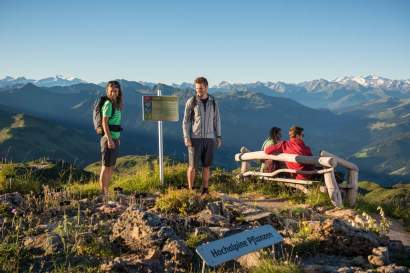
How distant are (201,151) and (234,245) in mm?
5288

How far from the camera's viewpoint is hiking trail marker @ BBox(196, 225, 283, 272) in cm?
429

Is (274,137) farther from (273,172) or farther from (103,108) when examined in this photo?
(103,108)

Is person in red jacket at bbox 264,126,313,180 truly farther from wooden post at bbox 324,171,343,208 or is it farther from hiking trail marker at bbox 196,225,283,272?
hiking trail marker at bbox 196,225,283,272

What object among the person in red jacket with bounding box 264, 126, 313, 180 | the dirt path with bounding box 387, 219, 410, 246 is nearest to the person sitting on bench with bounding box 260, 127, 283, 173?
the person in red jacket with bounding box 264, 126, 313, 180

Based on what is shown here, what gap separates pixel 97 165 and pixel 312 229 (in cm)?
11903

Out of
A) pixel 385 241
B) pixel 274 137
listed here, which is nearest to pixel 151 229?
pixel 385 241

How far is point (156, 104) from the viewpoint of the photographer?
432 inches

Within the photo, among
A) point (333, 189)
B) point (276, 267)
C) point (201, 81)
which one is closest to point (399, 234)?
point (333, 189)

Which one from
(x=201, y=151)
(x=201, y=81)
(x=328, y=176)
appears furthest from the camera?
(x=201, y=151)

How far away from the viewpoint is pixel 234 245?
454 centimetres

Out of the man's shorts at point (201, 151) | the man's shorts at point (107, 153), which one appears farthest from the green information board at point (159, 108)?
the man's shorts at point (107, 153)

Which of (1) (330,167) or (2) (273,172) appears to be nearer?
(1) (330,167)

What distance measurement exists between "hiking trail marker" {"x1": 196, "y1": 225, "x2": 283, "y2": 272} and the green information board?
244 inches

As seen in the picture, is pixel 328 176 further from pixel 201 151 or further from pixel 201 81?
pixel 201 81
